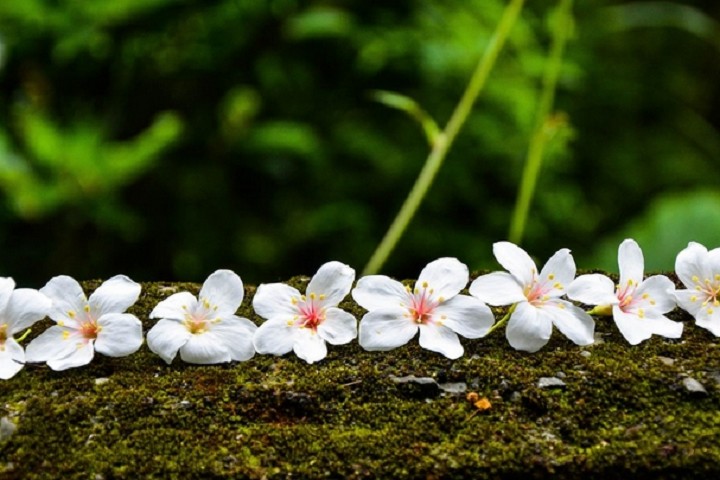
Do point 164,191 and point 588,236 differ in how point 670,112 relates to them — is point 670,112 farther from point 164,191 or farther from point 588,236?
point 164,191

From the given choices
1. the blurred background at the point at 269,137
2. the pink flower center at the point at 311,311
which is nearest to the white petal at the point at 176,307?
the pink flower center at the point at 311,311

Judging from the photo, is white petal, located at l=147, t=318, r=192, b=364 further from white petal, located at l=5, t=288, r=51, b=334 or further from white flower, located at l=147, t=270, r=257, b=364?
white petal, located at l=5, t=288, r=51, b=334

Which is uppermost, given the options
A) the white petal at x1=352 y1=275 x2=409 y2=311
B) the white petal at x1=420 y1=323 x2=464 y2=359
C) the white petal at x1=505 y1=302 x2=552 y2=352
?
the white petal at x1=505 y1=302 x2=552 y2=352

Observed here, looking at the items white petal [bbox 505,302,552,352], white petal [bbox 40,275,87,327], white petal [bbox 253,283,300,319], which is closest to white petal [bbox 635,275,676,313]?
white petal [bbox 505,302,552,352]

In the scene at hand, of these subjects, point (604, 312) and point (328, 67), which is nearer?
point (604, 312)

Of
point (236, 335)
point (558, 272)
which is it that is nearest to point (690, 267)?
point (558, 272)

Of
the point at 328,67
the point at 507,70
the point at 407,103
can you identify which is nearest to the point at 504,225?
the point at 507,70

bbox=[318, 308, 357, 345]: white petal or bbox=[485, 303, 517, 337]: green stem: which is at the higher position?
bbox=[485, 303, 517, 337]: green stem

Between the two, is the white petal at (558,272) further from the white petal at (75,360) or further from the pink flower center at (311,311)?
the white petal at (75,360)

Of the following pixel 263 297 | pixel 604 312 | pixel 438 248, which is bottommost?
pixel 263 297
